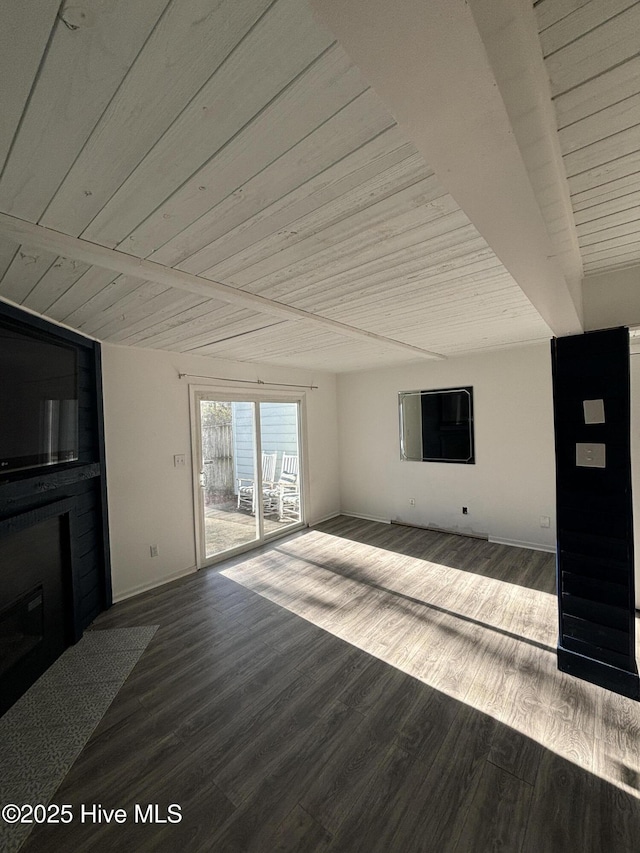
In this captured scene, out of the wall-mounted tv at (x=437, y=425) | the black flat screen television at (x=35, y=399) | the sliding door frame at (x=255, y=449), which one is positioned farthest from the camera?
the wall-mounted tv at (x=437, y=425)

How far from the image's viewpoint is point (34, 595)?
2.23m

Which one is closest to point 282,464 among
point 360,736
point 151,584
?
Result: point 151,584

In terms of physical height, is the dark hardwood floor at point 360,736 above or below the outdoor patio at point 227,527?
below

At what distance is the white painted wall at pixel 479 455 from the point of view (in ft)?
13.4

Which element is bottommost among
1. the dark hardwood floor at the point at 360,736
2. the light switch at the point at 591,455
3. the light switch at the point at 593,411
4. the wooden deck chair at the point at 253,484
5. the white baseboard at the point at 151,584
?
the dark hardwood floor at the point at 360,736

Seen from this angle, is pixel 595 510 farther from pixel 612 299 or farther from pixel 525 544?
pixel 525 544

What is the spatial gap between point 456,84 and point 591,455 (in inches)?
88.6

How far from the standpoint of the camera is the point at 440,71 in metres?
0.45

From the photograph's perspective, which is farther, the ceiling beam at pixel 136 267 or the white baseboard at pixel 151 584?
the white baseboard at pixel 151 584

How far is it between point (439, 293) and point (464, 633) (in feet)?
8.02

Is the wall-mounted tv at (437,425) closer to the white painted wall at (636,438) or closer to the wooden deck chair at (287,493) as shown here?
the wooden deck chair at (287,493)

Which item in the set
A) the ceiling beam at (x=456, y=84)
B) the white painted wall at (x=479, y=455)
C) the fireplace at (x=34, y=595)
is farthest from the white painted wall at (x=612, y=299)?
the fireplace at (x=34, y=595)

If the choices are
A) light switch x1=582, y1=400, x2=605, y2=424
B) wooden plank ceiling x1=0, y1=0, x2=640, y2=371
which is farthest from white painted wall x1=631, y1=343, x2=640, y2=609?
wooden plank ceiling x1=0, y1=0, x2=640, y2=371

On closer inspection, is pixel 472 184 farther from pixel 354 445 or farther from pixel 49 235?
pixel 354 445
